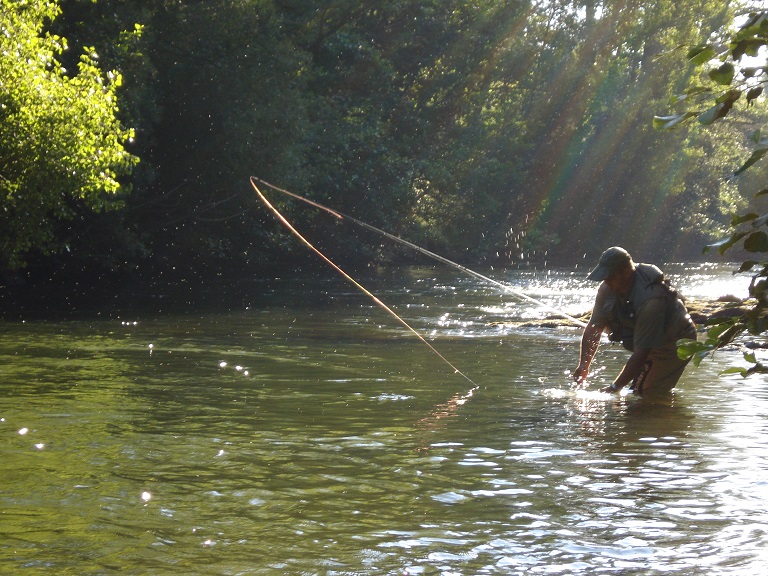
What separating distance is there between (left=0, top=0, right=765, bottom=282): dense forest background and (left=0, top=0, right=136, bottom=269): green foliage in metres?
0.05

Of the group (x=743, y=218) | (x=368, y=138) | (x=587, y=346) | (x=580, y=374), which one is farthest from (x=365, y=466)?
(x=368, y=138)

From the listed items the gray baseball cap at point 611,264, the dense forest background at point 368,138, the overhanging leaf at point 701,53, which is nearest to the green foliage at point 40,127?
the dense forest background at point 368,138

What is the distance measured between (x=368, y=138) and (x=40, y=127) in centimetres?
2420

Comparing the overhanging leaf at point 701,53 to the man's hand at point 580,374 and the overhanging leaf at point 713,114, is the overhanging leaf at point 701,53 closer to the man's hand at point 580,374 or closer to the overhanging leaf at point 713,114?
the overhanging leaf at point 713,114

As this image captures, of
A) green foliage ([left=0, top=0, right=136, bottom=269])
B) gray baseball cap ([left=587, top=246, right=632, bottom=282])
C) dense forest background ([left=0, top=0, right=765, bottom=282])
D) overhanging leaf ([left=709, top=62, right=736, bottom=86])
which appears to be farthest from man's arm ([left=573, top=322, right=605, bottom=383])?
green foliage ([left=0, top=0, right=136, bottom=269])

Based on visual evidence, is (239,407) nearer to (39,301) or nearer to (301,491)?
(301,491)

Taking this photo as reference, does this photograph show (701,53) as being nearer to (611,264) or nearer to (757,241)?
(757,241)

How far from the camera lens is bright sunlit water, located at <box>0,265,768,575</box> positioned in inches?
211

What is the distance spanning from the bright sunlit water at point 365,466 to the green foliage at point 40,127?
462 cm

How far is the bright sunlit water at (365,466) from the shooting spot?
5367mm

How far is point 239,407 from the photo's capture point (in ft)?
31.9

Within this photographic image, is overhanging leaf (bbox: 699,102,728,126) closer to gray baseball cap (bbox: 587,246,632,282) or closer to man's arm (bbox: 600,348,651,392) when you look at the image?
gray baseball cap (bbox: 587,246,632,282)

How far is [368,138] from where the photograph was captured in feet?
135

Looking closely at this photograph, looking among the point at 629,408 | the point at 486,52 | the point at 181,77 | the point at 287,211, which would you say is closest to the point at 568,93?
the point at 486,52
